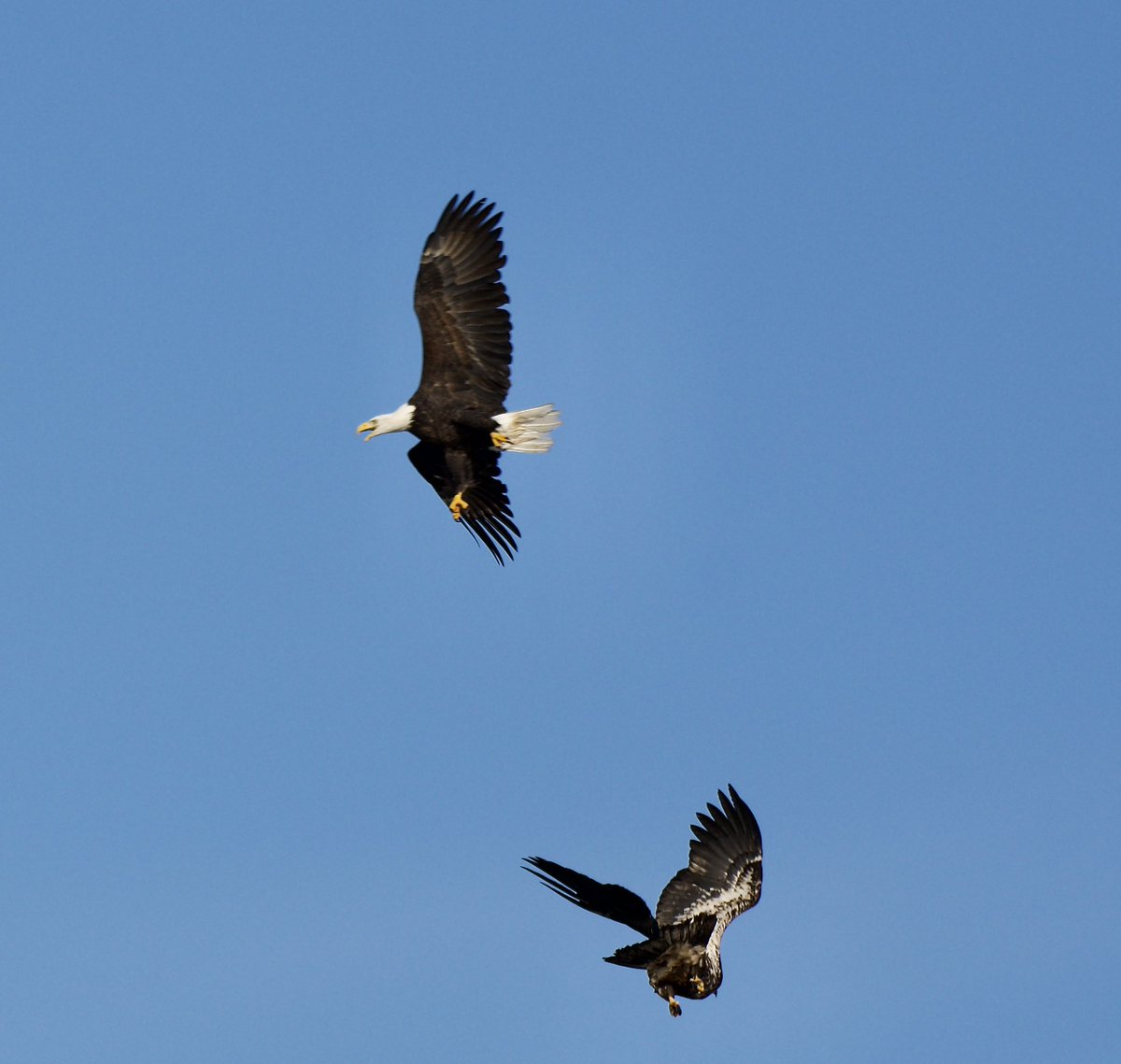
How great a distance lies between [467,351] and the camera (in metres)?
20.0

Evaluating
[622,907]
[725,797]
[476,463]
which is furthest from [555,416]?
[622,907]

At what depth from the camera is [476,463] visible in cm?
2048

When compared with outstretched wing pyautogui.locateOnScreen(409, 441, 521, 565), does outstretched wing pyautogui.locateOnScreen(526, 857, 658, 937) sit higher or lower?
lower

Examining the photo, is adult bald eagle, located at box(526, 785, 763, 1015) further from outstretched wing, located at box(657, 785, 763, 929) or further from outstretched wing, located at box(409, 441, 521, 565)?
outstretched wing, located at box(409, 441, 521, 565)

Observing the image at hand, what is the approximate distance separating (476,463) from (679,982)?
683 centimetres

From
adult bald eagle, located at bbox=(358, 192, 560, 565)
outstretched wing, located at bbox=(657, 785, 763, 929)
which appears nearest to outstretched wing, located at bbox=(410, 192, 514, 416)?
adult bald eagle, located at bbox=(358, 192, 560, 565)

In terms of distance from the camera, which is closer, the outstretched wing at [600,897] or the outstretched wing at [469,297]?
the outstretched wing at [600,897]

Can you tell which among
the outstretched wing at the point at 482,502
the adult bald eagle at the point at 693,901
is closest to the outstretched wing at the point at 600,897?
the adult bald eagle at the point at 693,901

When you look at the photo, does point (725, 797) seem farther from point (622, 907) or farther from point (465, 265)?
point (465, 265)

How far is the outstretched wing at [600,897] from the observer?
1451 centimetres

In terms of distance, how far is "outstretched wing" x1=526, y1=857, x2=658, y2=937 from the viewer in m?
14.5

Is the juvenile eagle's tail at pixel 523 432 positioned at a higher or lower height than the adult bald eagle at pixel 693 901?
higher

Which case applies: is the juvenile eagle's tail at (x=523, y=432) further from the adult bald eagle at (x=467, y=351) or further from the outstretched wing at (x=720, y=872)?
the outstretched wing at (x=720, y=872)

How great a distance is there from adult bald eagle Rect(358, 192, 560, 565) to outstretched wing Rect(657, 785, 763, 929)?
5040 mm
